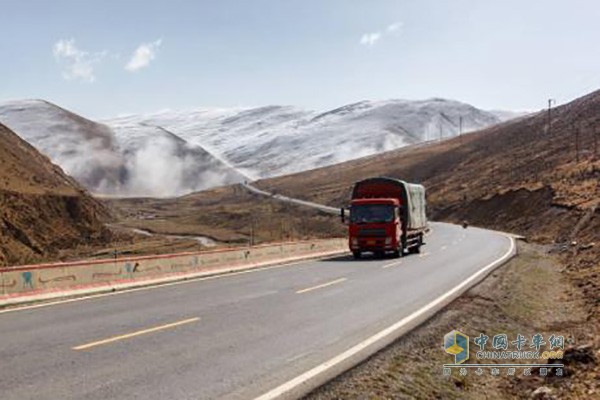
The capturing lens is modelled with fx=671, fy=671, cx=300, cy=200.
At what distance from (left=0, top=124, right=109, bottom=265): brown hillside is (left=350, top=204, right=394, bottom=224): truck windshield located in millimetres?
22269

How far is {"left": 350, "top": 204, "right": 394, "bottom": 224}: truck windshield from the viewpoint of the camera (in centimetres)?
3072

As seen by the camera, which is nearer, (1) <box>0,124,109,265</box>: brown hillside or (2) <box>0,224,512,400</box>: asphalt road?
(2) <box>0,224,512,400</box>: asphalt road

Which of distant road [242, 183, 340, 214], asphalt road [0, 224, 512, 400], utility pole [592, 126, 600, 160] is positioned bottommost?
asphalt road [0, 224, 512, 400]

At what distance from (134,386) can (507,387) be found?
483 centimetres

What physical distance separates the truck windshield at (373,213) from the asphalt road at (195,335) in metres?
10.4

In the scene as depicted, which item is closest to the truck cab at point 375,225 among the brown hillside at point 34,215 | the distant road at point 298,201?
the brown hillside at point 34,215

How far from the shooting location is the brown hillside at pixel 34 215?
47875 millimetres

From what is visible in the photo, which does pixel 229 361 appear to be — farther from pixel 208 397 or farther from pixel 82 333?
pixel 82 333

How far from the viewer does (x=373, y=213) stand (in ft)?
101

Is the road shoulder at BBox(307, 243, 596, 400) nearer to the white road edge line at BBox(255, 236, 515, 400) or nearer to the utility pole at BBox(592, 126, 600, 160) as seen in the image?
the white road edge line at BBox(255, 236, 515, 400)

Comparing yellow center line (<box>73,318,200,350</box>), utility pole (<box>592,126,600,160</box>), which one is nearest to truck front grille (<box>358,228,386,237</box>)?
yellow center line (<box>73,318,200,350</box>)

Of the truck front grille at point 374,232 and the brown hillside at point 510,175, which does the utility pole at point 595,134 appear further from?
the truck front grille at point 374,232

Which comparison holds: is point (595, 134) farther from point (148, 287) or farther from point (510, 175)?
point (148, 287)

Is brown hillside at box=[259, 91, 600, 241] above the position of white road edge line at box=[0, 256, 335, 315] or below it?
above
